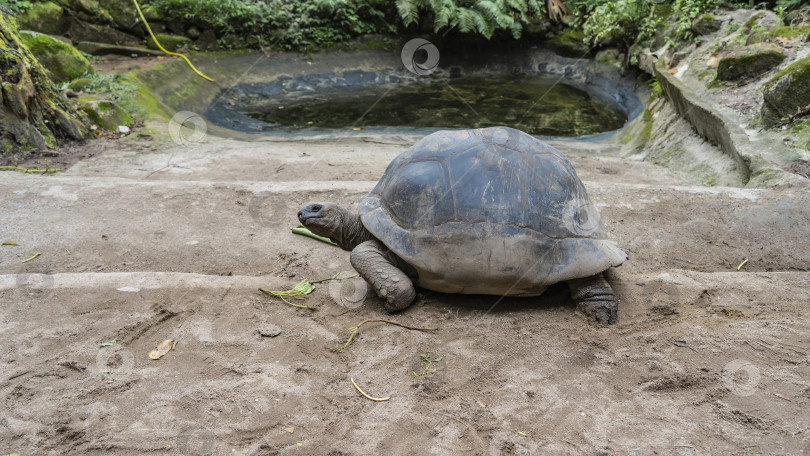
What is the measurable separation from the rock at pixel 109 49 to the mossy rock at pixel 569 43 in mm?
10654

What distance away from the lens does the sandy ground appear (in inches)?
87.9

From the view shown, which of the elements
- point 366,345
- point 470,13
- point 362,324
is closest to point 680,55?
point 470,13

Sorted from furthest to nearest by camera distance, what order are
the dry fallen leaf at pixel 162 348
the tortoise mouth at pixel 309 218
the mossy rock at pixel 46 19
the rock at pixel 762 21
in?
the mossy rock at pixel 46 19 < the rock at pixel 762 21 < the tortoise mouth at pixel 309 218 < the dry fallen leaf at pixel 162 348

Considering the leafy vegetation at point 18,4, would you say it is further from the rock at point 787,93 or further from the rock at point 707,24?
the rock at point 707,24

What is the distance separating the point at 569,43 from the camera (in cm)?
1447

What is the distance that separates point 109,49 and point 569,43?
38.7 feet

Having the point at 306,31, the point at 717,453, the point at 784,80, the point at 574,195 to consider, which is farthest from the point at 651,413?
the point at 306,31

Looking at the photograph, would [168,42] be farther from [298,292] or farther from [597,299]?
[597,299]

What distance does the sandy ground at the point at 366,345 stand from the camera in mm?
2232

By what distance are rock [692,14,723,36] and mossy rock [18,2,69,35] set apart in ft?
42.7

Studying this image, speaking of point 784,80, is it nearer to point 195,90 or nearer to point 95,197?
point 95,197

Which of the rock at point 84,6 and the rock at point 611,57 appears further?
the rock at point 611,57

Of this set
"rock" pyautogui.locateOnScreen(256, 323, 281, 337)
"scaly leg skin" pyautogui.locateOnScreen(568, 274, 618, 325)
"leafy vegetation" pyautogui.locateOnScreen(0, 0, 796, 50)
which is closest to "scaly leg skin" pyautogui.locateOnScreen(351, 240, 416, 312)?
"rock" pyautogui.locateOnScreen(256, 323, 281, 337)

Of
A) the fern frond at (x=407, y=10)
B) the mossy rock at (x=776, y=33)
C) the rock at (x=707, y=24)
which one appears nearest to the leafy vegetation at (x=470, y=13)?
the fern frond at (x=407, y=10)
